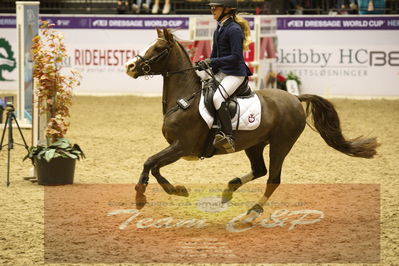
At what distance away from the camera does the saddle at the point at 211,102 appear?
6.86m

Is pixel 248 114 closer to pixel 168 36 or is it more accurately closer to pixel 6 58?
pixel 168 36

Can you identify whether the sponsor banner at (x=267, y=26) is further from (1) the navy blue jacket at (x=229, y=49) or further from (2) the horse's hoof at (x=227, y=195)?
(1) the navy blue jacket at (x=229, y=49)

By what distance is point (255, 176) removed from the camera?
7.63 meters

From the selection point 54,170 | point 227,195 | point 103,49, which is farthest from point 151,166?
point 103,49

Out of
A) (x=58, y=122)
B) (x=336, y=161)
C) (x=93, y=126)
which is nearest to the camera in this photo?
(x=58, y=122)

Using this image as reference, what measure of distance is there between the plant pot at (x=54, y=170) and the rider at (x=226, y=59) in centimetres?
262

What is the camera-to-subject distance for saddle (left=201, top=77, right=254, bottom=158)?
6863mm

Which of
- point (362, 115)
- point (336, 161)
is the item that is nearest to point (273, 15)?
point (362, 115)

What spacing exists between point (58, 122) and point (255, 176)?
109 inches

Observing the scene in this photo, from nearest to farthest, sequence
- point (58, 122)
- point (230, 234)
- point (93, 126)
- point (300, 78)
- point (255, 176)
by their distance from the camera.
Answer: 1. point (230, 234)
2. point (255, 176)
3. point (58, 122)
4. point (93, 126)
5. point (300, 78)

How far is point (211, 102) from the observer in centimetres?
686

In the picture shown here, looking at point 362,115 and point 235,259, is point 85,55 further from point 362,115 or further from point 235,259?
point 235,259

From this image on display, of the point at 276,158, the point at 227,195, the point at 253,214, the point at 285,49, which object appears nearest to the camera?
the point at 253,214

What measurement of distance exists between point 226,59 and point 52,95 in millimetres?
2985
